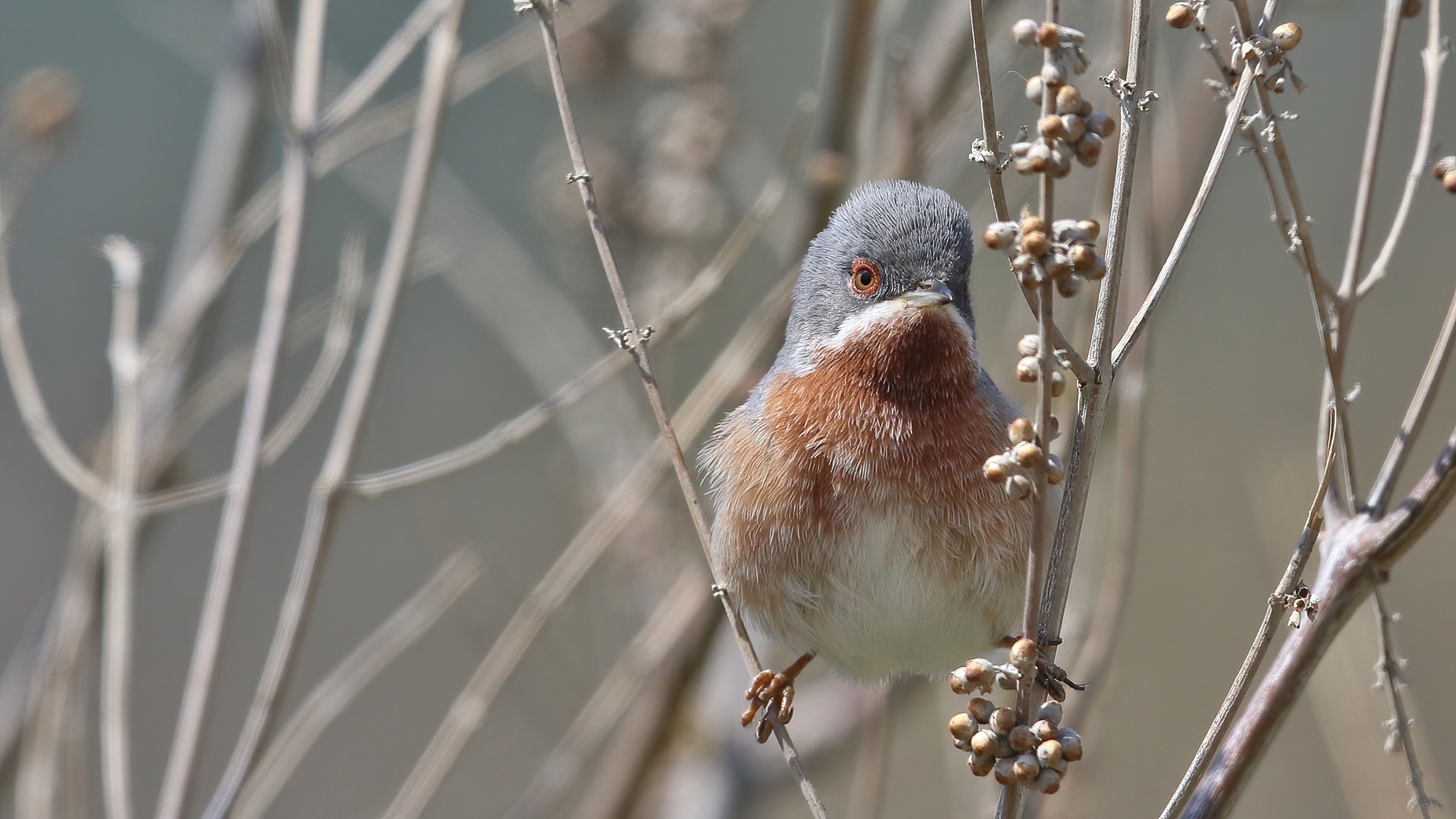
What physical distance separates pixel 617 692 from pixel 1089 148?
3.16m

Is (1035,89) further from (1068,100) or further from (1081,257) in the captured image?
(1081,257)

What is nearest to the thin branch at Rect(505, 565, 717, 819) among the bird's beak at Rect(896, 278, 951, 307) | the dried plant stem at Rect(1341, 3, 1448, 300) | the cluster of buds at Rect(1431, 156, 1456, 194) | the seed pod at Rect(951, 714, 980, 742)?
the bird's beak at Rect(896, 278, 951, 307)

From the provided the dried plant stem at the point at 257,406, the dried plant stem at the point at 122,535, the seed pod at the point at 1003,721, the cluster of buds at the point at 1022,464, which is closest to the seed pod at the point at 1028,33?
the cluster of buds at the point at 1022,464

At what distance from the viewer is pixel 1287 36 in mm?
2404

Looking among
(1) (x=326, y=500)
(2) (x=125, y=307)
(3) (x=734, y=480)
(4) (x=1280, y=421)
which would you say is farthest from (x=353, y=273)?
(4) (x=1280, y=421)

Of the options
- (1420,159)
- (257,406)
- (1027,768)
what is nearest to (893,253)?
(1420,159)

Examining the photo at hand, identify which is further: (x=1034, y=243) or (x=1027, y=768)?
(x=1027, y=768)

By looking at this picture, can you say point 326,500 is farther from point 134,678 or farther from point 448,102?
point 134,678

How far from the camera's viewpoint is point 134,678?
8.62 meters

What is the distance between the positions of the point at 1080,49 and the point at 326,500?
92.4 inches

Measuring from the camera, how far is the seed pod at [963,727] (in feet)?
8.02

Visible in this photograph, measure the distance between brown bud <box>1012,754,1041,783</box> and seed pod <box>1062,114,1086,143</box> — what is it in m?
1.15

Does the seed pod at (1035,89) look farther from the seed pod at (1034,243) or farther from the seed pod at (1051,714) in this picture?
the seed pod at (1051,714)

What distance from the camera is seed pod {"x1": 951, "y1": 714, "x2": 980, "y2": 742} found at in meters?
2.45
